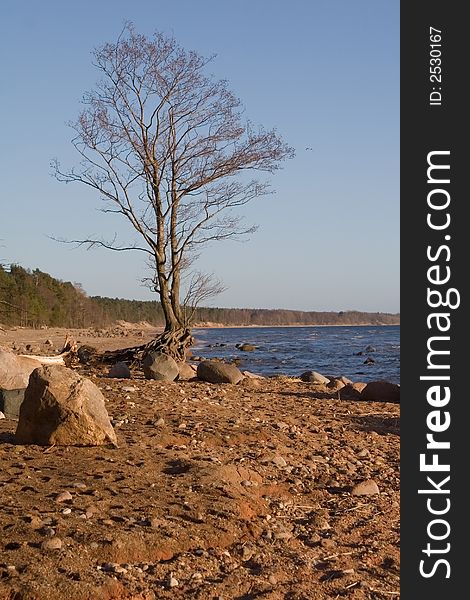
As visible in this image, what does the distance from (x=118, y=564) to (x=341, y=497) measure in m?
2.40

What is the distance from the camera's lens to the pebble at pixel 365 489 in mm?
5949

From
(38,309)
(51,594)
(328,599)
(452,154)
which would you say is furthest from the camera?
(38,309)

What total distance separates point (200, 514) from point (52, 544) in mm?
1099

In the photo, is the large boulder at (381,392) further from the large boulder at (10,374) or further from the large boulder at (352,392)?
the large boulder at (10,374)

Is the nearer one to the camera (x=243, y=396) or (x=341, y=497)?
(x=341, y=497)

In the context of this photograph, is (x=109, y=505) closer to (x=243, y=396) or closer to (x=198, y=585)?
(x=198, y=585)

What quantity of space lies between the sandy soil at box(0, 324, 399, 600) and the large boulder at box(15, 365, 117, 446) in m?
0.14

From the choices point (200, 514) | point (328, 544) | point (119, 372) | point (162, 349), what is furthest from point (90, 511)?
point (162, 349)

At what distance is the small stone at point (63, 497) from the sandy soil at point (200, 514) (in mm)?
13

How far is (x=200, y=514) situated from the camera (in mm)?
4797

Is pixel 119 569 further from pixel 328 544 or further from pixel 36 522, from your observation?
pixel 328 544

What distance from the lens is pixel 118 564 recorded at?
3996 millimetres

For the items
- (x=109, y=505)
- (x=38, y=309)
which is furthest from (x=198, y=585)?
(x=38, y=309)

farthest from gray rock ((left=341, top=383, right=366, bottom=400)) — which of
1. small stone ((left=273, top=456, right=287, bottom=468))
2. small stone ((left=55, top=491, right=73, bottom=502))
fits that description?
small stone ((left=55, top=491, right=73, bottom=502))
